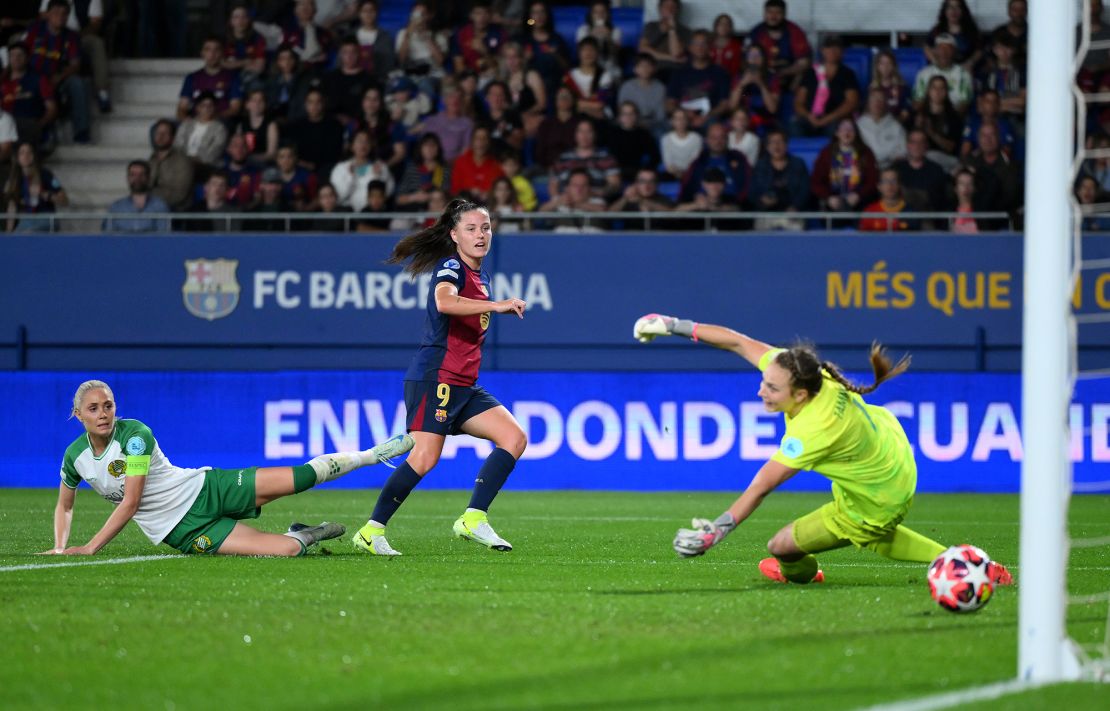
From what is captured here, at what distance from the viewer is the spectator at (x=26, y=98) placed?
19000mm

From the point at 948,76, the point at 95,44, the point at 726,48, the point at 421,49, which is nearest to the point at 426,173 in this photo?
the point at 421,49

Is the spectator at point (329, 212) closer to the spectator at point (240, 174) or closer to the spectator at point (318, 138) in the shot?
the spectator at point (318, 138)

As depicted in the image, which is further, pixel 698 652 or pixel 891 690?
pixel 698 652

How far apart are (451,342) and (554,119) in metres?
9.33

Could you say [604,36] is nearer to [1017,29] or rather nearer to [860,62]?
[860,62]

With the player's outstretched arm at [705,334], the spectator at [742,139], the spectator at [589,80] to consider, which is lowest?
the player's outstretched arm at [705,334]

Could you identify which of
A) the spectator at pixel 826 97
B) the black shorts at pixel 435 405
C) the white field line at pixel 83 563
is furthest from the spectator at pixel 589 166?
the white field line at pixel 83 563

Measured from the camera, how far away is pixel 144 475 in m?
8.19

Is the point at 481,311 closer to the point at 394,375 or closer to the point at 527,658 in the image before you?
the point at 527,658

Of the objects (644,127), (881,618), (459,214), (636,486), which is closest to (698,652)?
(881,618)

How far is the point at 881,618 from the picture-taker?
6203 millimetres

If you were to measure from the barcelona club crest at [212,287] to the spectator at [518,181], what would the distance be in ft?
10.6

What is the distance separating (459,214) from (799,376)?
2.84 metres

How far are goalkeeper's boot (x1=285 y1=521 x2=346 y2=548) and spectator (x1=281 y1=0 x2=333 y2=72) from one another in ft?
38.2
